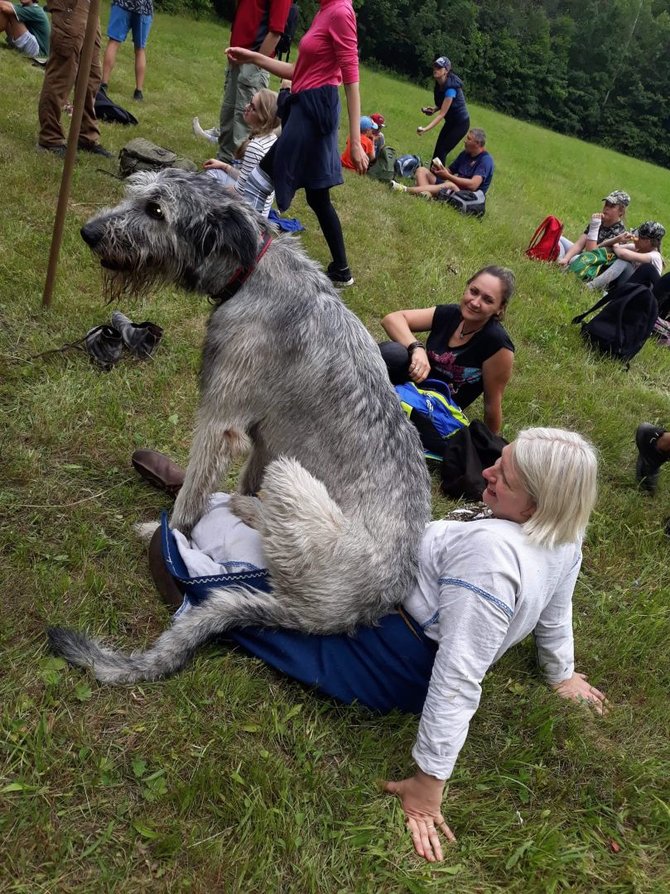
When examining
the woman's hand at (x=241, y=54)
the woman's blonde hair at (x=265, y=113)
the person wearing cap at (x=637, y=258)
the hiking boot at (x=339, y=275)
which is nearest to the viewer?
the woman's hand at (x=241, y=54)

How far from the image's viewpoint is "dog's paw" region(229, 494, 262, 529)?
330cm

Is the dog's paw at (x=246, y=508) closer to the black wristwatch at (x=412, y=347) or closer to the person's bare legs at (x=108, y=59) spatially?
the black wristwatch at (x=412, y=347)

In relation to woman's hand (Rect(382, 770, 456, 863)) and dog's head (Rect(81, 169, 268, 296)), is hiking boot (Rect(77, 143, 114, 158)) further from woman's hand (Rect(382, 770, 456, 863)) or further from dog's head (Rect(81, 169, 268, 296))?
woman's hand (Rect(382, 770, 456, 863))

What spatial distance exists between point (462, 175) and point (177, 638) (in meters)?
12.3

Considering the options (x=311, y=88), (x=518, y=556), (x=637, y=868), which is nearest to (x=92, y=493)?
(x=518, y=556)

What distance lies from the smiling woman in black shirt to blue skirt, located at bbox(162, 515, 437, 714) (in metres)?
2.66

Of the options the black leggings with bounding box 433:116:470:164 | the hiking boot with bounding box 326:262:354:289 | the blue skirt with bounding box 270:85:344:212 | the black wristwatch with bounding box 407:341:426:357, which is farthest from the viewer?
the black leggings with bounding box 433:116:470:164

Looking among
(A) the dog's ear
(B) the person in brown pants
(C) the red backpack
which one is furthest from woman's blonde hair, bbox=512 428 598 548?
(C) the red backpack

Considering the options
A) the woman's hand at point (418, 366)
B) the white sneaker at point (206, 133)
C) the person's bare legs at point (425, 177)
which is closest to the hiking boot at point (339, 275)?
the woman's hand at point (418, 366)

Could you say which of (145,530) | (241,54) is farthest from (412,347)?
(241,54)

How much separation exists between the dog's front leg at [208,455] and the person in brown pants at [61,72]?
6235 millimetres

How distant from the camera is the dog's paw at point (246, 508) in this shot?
10.8 feet

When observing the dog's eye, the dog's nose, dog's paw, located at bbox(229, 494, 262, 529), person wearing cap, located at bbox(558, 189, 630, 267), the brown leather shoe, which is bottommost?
the brown leather shoe

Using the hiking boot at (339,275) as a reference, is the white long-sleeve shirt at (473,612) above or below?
above
